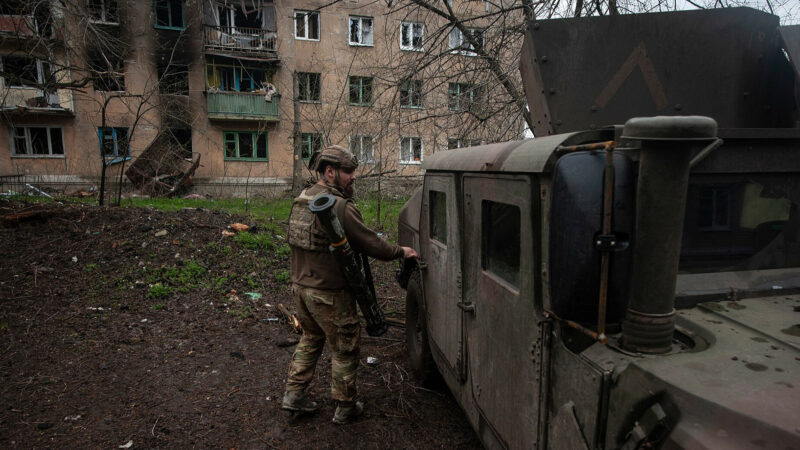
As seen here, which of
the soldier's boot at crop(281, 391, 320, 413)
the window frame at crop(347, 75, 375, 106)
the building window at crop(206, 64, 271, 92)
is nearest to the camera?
the soldier's boot at crop(281, 391, 320, 413)

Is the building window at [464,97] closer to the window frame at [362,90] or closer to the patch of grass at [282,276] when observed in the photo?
the window frame at [362,90]

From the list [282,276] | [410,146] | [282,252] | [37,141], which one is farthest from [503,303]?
[37,141]

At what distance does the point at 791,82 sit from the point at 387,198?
12.3m

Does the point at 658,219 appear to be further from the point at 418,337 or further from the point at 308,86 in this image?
the point at 308,86

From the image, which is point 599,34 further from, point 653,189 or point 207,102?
point 207,102

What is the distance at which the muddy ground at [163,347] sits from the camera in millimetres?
3504

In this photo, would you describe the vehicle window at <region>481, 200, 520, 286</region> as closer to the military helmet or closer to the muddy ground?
the military helmet

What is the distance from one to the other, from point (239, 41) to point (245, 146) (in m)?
5.07

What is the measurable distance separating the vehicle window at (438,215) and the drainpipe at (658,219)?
1.84 metres

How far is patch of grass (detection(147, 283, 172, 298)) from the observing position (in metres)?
6.18

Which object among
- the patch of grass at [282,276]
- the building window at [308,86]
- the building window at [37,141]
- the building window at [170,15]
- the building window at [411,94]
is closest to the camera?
the patch of grass at [282,276]

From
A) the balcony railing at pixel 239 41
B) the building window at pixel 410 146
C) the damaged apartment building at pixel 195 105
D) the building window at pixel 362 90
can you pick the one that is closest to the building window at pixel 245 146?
the damaged apartment building at pixel 195 105

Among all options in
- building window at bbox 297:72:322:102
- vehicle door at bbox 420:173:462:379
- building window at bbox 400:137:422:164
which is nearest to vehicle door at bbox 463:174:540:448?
vehicle door at bbox 420:173:462:379

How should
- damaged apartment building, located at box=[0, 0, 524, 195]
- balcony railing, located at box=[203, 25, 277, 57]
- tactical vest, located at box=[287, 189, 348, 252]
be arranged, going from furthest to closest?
1. balcony railing, located at box=[203, 25, 277, 57]
2. damaged apartment building, located at box=[0, 0, 524, 195]
3. tactical vest, located at box=[287, 189, 348, 252]
